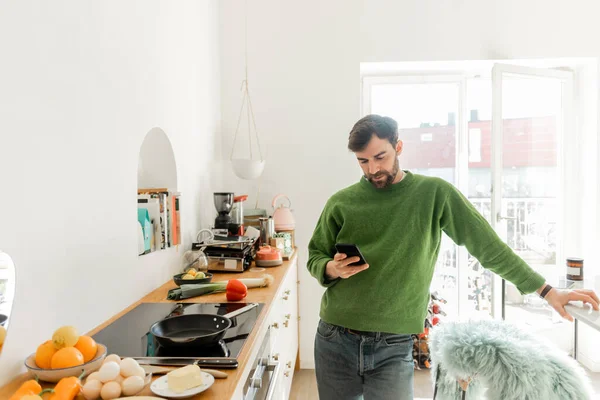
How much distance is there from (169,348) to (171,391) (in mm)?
305

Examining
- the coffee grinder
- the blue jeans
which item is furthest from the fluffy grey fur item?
the coffee grinder

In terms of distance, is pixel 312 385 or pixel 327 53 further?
pixel 327 53

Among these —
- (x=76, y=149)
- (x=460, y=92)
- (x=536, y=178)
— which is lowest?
(x=536, y=178)

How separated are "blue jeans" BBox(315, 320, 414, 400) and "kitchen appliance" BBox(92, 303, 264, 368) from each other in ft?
1.01

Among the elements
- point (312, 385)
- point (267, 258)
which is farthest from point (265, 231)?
point (312, 385)

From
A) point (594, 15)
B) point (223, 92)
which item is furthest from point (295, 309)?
point (594, 15)

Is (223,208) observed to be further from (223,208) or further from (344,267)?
(344,267)

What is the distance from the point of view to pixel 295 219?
3311 millimetres

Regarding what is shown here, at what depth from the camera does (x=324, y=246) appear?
1.75 m

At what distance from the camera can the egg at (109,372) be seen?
958 mm

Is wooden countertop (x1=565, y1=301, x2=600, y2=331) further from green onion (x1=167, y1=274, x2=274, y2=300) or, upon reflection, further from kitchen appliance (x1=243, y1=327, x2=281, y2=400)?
green onion (x1=167, y1=274, x2=274, y2=300)

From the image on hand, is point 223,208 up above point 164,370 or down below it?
above

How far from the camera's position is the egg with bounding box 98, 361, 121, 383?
96 centimetres

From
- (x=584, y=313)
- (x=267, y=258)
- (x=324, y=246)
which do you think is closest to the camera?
(x=584, y=313)
